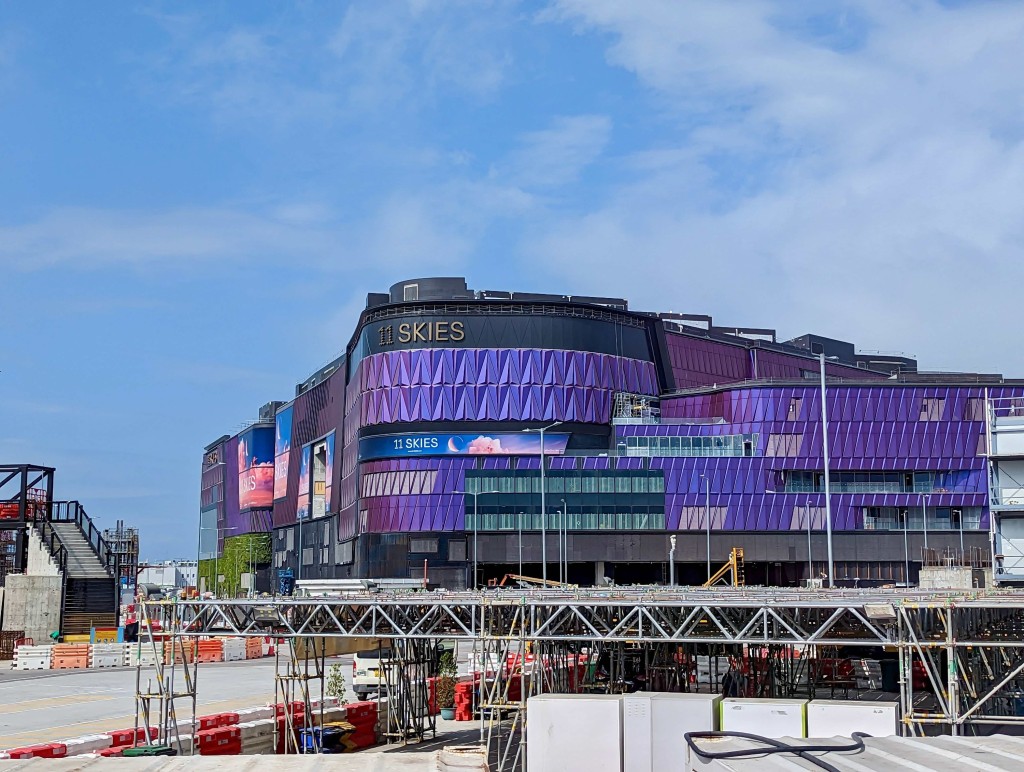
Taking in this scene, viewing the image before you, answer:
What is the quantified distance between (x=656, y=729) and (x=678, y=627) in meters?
7.79

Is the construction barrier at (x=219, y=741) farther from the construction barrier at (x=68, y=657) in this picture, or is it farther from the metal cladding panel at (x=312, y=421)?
the metal cladding panel at (x=312, y=421)

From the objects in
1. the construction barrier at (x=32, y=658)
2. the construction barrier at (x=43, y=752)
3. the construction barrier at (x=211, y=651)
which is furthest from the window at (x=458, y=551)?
the construction barrier at (x=43, y=752)

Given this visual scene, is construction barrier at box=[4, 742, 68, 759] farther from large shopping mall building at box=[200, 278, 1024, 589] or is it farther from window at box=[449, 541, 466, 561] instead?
window at box=[449, 541, 466, 561]

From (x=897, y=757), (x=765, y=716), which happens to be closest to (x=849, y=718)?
Result: (x=765, y=716)

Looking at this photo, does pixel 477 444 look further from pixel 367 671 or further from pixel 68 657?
pixel 367 671

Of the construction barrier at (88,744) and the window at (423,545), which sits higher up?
the window at (423,545)

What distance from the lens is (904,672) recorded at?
33.0 m

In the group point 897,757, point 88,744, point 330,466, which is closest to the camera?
point 897,757

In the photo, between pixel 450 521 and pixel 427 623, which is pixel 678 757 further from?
pixel 450 521

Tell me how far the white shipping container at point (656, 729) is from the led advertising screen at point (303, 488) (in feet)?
487

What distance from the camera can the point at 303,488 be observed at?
7200 inches

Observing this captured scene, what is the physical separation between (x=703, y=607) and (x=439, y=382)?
101 m

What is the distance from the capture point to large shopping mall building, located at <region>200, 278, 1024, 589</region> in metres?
132

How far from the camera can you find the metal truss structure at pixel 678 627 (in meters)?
33.4
